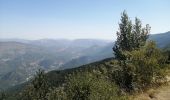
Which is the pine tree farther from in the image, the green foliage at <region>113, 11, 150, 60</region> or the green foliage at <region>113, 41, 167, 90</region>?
the green foliage at <region>113, 41, 167, 90</region>

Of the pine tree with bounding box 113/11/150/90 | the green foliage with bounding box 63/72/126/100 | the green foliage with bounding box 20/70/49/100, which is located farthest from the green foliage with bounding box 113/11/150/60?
the green foliage with bounding box 63/72/126/100

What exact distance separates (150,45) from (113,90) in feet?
43.7

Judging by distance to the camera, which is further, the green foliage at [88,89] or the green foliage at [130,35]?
the green foliage at [130,35]

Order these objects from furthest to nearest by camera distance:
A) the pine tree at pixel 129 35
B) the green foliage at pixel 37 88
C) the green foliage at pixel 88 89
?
1. the pine tree at pixel 129 35
2. the green foliage at pixel 37 88
3. the green foliage at pixel 88 89

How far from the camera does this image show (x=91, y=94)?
15.6 metres

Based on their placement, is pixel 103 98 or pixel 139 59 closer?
pixel 103 98

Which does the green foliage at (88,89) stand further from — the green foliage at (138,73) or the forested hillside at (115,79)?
the green foliage at (138,73)

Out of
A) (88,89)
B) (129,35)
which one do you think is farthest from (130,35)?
(88,89)

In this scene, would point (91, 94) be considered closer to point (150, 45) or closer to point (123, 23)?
point (150, 45)

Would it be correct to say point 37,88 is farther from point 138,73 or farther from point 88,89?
point 88,89

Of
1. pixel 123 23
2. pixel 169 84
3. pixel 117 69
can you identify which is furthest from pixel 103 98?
pixel 123 23

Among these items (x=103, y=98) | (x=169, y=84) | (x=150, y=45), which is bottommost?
(x=169, y=84)

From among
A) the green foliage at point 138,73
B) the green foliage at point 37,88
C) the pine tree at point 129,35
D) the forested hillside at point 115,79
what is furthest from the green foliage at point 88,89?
the pine tree at point 129,35

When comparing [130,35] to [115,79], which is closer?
[115,79]
